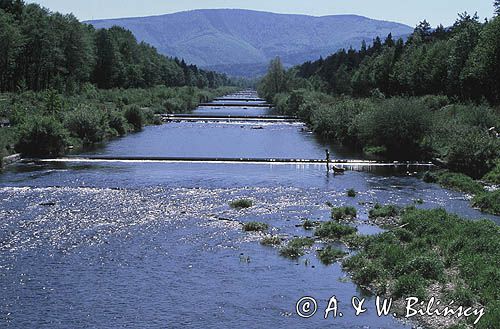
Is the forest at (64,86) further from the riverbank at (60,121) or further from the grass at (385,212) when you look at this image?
the grass at (385,212)

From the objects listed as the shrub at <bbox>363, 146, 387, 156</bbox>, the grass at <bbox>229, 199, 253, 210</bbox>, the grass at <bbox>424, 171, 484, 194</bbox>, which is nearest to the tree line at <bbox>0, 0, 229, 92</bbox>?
the shrub at <bbox>363, 146, 387, 156</bbox>

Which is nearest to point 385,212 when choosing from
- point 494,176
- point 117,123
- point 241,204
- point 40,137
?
point 241,204

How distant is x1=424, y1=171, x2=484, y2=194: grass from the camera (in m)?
A: 49.2

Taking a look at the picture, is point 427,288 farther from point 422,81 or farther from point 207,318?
point 422,81

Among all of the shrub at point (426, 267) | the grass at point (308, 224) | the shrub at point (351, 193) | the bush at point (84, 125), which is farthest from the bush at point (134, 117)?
the shrub at point (426, 267)

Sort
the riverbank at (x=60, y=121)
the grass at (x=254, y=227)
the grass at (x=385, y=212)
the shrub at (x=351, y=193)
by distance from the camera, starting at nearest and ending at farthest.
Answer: the grass at (x=254, y=227)
the grass at (x=385, y=212)
the shrub at (x=351, y=193)
the riverbank at (x=60, y=121)

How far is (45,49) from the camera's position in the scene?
116125mm

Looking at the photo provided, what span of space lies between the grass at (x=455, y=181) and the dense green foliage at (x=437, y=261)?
561 inches

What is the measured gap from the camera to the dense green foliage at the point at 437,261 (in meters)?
25.5

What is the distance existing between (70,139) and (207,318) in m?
54.9

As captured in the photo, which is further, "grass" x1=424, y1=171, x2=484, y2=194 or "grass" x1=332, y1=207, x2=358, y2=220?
"grass" x1=424, y1=171, x2=484, y2=194

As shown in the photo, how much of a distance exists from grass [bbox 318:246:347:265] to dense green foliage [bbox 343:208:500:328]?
1.01 meters

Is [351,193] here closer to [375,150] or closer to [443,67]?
[375,150]

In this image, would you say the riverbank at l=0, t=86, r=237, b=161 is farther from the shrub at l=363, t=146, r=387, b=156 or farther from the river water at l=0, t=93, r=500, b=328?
the shrub at l=363, t=146, r=387, b=156
